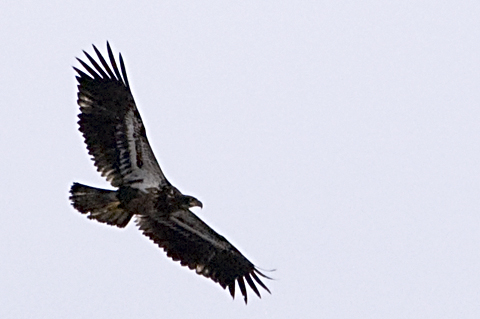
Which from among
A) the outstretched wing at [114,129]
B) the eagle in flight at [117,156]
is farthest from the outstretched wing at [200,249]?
the outstretched wing at [114,129]

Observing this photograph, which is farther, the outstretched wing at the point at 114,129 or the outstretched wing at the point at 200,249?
the outstretched wing at the point at 200,249

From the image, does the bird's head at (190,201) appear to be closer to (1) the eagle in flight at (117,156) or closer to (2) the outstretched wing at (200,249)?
(1) the eagle in flight at (117,156)

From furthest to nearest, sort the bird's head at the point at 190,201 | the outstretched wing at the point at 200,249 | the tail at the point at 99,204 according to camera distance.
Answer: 1. the outstretched wing at the point at 200,249
2. the bird's head at the point at 190,201
3. the tail at the point at 99,204

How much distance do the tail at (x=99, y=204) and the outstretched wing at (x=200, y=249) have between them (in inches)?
23.1

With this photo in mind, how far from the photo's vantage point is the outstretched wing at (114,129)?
16453mm

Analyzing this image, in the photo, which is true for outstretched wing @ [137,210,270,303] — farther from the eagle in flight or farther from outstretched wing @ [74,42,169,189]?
outstretched wing @ [74,42,169,189]

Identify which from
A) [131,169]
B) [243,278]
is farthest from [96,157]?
[243,278]

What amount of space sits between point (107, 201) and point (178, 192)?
97 cm

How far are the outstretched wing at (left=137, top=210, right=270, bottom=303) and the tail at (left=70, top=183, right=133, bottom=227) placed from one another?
588mm

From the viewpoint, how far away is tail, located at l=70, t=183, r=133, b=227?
16438 mm

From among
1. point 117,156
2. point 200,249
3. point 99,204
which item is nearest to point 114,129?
point 117,156

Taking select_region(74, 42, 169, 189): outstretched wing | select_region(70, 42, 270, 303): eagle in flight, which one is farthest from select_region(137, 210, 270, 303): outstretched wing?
select_region(74, 42, 169, 189): outstretched wing

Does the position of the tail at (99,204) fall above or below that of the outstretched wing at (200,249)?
below

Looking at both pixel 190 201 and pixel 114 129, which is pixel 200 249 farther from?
pixel 114 129
